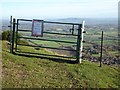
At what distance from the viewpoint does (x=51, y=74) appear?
29.8 feet

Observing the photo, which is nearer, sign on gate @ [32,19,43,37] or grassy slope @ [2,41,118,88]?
grassy slope @ [2,41,118,88]

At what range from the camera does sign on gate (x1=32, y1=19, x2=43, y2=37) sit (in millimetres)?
11383

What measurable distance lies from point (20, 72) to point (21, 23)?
3.65m

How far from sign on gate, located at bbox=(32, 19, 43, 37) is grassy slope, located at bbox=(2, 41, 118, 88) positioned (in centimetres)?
124

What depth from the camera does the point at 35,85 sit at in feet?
26.8

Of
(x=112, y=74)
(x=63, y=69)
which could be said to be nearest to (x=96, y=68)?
(x=112, y=74)

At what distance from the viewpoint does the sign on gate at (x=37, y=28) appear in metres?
11.4

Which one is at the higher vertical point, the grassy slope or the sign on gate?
the sign on gate

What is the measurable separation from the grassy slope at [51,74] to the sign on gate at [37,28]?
124cm

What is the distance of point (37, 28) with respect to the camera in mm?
11516

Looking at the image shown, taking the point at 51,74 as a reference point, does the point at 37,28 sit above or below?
above

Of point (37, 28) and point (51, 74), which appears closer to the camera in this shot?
point (51, 74)

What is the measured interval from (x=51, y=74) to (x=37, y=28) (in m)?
2.94

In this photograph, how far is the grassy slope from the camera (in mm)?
8367
